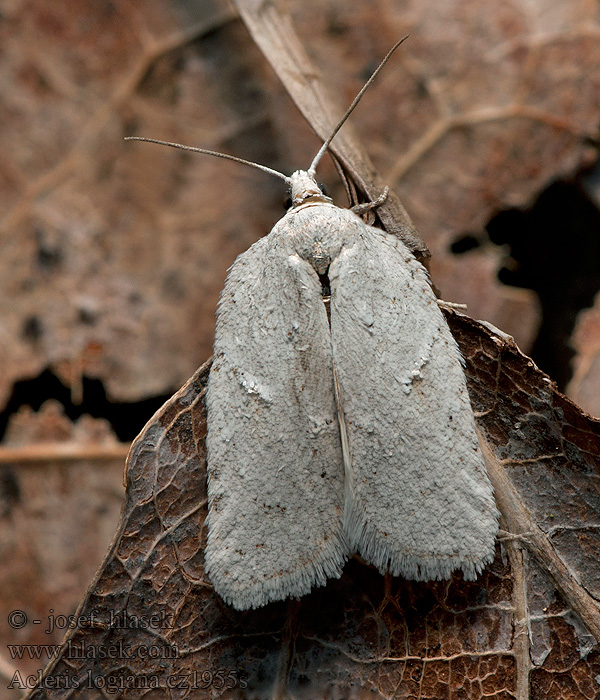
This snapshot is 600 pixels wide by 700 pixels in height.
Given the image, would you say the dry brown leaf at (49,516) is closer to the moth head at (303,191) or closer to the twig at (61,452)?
the twig at (61,452)

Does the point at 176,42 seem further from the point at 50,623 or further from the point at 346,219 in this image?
the point at 50,623

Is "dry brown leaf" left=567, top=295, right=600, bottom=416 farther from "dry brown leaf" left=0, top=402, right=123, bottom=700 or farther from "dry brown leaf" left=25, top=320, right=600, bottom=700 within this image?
"dry brown leaf" left=0, top=402, right=123, bottom=700

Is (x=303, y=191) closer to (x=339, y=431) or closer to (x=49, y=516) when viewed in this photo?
(x=339, y=431)

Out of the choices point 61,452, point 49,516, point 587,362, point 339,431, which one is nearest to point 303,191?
point 339,431

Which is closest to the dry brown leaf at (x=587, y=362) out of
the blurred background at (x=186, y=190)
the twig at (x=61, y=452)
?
the blurred background at (x=186, y=190)

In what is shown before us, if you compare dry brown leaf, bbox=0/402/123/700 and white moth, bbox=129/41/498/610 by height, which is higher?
white moth, bbox=129/41/498/610

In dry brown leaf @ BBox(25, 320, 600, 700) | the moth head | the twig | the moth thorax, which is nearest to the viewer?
dry brown leaf @ BBox(25, 320, 600, 700)

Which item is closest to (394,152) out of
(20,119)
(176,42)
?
(176,42)

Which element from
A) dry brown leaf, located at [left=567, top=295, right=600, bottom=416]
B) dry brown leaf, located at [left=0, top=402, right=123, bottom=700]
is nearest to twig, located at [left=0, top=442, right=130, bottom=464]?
dry brown leaf, located at [left=0, top=402, right=123, bottom=700]
